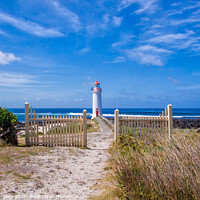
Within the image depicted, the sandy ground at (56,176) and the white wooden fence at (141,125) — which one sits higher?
the white wooden fence at (141,125)

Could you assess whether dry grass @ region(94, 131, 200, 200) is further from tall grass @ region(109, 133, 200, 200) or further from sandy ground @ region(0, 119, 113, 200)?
sandy ground @ region(0, 119, 113, 200)

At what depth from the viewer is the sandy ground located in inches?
187

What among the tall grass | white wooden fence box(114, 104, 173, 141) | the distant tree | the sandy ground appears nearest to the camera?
the tall grass

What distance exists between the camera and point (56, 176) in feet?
20.1

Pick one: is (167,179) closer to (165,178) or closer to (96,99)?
(165,178)

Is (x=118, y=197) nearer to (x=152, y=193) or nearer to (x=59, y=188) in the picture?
(x=152, y=193)

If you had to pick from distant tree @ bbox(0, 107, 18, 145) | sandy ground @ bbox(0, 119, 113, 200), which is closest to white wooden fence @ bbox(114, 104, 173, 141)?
sandy ground @ bbox(0, 119, 113, 200)

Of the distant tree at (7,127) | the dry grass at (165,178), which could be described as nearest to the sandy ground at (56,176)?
the dry grass at (165,178)

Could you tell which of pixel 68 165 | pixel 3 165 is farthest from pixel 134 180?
pixel 3 165

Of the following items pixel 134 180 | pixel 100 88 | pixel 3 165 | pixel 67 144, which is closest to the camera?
pixel 134 180

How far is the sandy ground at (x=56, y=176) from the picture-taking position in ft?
15.6

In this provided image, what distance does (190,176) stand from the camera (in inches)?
122

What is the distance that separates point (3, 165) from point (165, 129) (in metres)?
7.69

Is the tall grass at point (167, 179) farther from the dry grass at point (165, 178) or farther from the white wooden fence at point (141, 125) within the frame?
the white wooden fence at point (141, 125)
